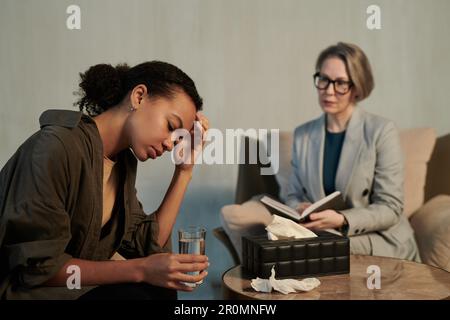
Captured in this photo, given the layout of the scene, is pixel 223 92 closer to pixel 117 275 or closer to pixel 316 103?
pixel 316 103

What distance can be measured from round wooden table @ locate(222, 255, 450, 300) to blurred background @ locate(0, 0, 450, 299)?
114 centimetres

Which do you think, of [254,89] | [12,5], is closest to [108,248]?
[254,89]

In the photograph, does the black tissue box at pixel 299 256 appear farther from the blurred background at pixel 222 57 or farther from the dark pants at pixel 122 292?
the blurred background at pixel 222 57

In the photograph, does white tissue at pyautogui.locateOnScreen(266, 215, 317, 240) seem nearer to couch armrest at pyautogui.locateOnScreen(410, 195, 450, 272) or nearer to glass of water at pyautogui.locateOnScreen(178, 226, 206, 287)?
glass of water at pyautogui.locateOnScreen(178, 226, 206, 287)

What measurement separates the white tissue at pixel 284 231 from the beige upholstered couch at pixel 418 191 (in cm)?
54

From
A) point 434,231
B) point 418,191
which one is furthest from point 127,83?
point 418,191

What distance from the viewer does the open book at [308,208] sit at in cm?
190

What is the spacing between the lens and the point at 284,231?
1.56m

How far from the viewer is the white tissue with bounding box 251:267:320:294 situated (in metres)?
1.36

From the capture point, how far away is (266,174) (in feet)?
8.55

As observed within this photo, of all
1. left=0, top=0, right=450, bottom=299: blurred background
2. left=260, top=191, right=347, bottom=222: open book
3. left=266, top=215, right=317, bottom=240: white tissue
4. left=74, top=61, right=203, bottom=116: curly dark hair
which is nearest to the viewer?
left=74, top=61, right=203, bottom=116: curly dark hair

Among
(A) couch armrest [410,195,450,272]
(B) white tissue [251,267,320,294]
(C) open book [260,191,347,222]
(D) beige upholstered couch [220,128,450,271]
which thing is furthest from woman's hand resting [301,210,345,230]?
(B) white tissue [251,267,320,294]

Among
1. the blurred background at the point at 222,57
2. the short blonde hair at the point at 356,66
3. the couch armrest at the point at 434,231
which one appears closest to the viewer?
the couch armrest at the point at 434,231

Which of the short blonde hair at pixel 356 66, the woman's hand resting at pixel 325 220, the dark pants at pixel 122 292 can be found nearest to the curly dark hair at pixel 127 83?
the dark pants at pixel 122 292
